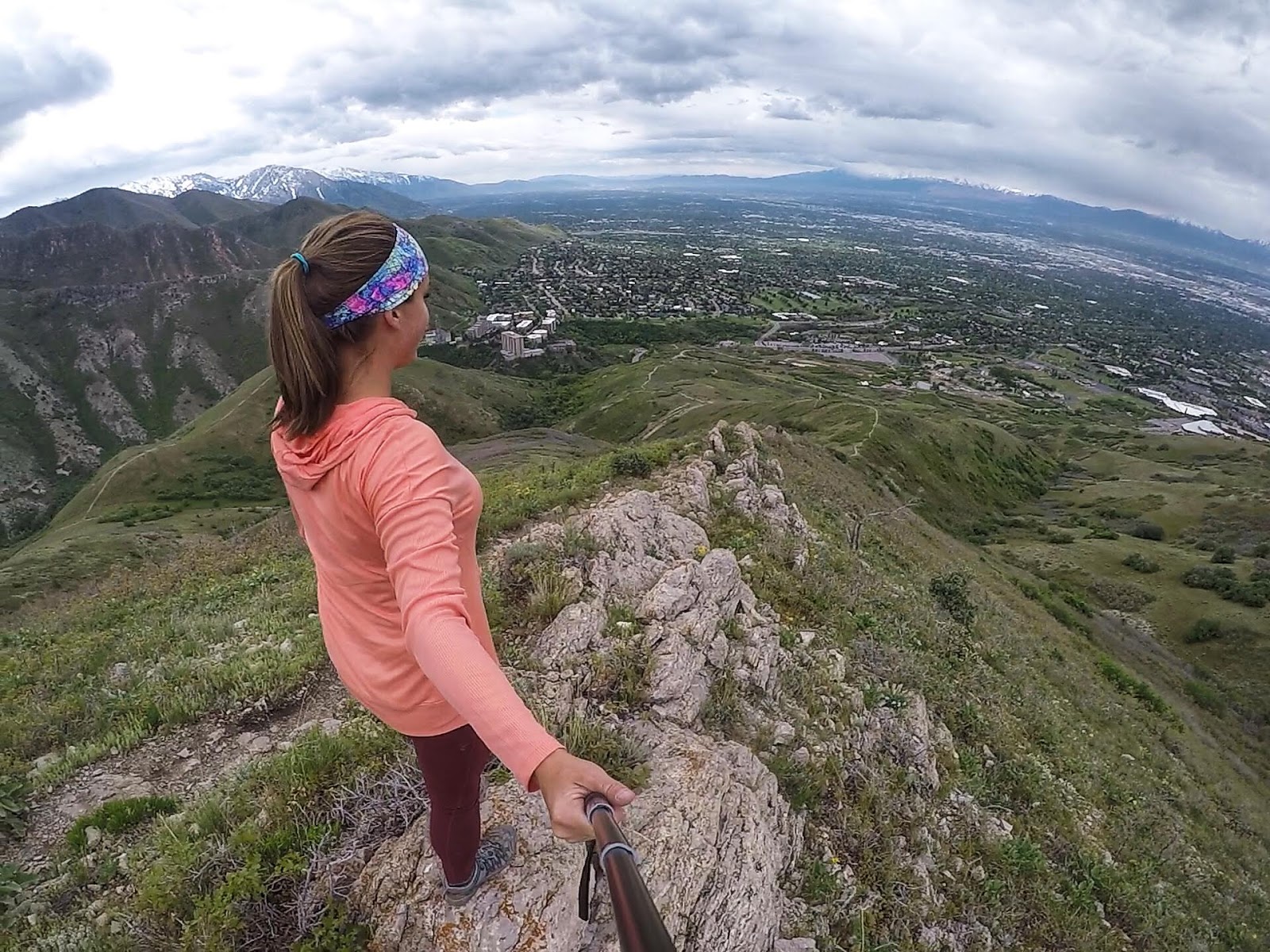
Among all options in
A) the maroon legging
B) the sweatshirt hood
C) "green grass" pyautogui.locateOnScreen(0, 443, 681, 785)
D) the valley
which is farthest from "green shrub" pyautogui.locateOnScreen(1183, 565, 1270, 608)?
the sweatshirt hood

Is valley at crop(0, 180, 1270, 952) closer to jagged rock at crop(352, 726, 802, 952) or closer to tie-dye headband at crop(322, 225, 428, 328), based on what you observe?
jagged rock at crop(352, 726, 802, 952)

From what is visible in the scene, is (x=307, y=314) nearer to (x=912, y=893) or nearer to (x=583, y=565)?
(x=583, y=565)

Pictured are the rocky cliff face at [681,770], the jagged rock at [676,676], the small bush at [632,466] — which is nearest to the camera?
the rocky cliff face at [681,770]

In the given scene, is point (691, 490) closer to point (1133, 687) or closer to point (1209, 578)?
point (1133, 687)

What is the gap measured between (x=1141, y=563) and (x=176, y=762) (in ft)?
193

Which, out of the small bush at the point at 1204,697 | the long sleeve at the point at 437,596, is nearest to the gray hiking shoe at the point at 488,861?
the long sleeve at the point at 437,596

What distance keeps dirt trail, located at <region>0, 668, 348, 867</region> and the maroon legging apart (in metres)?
3.57

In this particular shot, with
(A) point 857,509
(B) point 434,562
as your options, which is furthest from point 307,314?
(A) point 857,509

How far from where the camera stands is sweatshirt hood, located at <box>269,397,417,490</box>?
237 cm

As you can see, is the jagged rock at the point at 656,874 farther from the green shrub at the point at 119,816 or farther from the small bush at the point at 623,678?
the green shrub at the point at 119,816

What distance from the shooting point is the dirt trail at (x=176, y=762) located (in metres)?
5.86

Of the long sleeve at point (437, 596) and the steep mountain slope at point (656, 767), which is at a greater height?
the long sleeve at point (437, 596)

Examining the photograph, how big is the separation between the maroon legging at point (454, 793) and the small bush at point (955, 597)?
51.1 ft

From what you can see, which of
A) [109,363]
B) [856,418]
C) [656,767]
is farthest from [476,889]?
[109,363]
